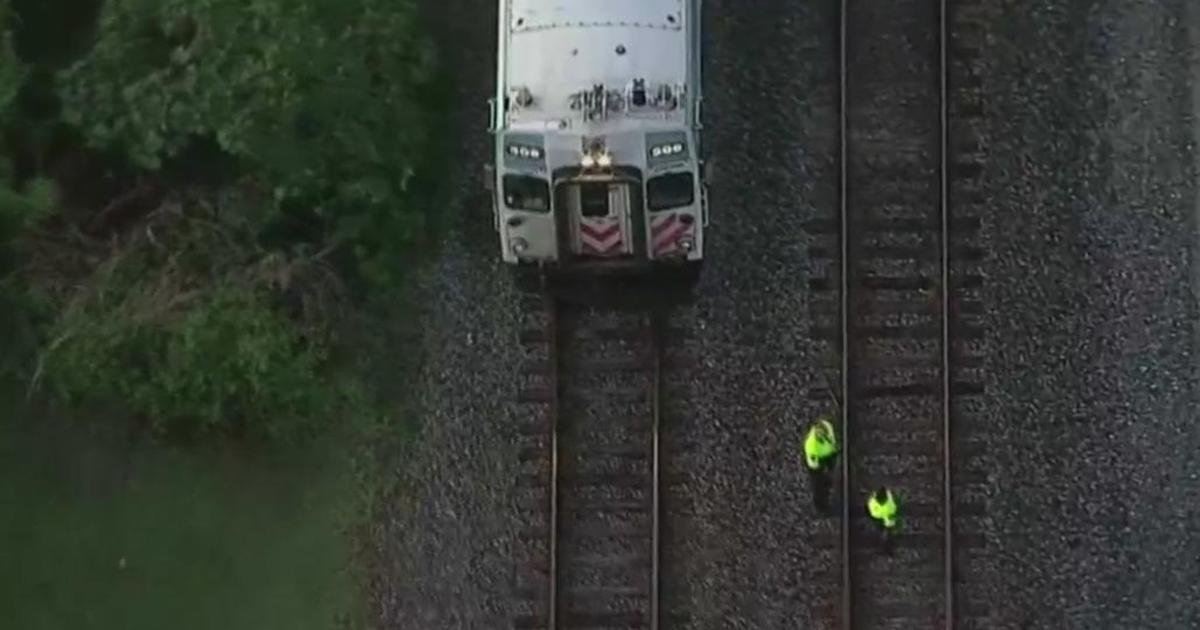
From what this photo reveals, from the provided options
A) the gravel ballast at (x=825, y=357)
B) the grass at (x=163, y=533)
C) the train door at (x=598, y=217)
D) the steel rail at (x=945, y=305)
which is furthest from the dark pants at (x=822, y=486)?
the grass at (x=163, y=533)

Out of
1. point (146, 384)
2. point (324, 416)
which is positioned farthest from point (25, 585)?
point (324, 416)

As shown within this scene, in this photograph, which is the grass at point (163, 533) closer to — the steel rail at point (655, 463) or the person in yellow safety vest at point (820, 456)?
the steel rail at point (655, 463)

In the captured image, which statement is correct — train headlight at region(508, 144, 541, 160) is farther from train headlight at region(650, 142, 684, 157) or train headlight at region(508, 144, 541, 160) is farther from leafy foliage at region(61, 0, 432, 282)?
leafy foliage at region(61, 0, 432, 282)

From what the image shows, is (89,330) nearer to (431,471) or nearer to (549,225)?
(431,471)

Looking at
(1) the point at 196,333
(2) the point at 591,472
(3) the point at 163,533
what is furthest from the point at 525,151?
(3) the point at 163,533

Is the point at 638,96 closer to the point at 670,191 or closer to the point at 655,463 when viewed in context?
the point at 670,191

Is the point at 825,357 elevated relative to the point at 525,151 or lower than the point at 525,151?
lower
